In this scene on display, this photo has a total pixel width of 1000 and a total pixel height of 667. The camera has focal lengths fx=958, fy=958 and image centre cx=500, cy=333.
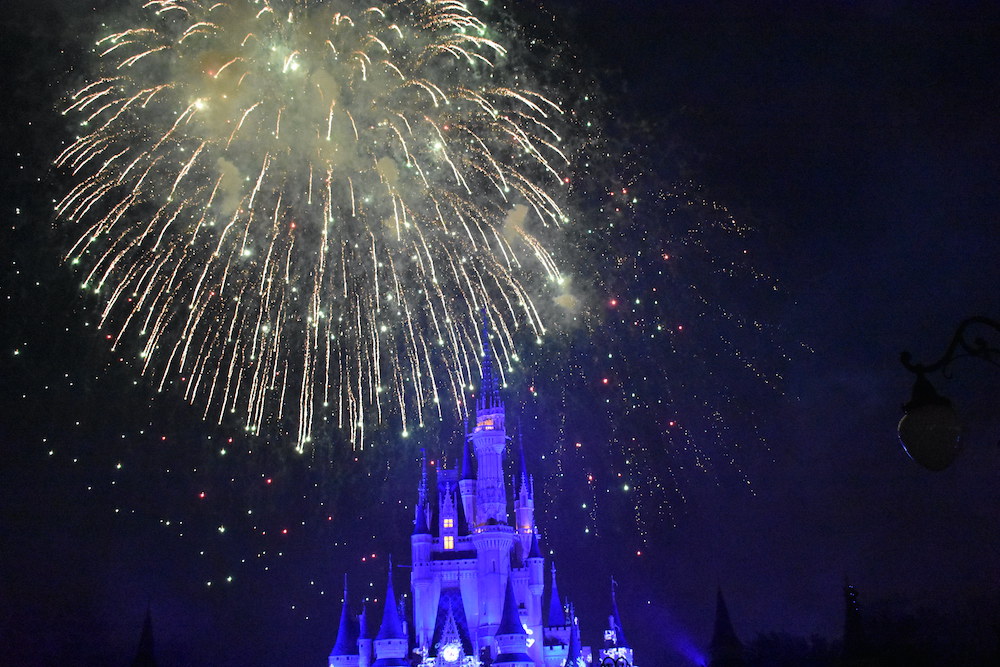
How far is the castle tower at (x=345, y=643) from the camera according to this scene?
79.6m

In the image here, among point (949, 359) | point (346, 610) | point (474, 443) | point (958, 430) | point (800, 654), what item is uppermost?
point (474, 443)

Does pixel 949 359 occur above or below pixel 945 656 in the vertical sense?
below

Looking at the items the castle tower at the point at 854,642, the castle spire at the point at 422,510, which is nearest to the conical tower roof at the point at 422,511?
the castle spire at the point at 422,510

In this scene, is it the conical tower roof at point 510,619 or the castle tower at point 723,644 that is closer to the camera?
the castle tower at point 723,644

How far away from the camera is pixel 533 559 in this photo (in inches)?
3359

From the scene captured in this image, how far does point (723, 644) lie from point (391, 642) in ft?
85.6

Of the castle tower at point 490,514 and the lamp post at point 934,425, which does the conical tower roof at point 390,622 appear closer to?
the castle tower at point 490,514

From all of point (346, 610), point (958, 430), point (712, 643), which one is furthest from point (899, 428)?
point (346, 610)

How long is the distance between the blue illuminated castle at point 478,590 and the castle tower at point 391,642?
8cm

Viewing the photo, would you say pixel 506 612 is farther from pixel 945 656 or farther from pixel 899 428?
pixel 899 428

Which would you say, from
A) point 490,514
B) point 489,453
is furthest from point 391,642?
point 489,453

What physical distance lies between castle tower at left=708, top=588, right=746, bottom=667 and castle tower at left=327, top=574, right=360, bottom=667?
29149 mm

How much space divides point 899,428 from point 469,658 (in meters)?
72.6

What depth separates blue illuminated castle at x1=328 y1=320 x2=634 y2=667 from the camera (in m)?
76.6
